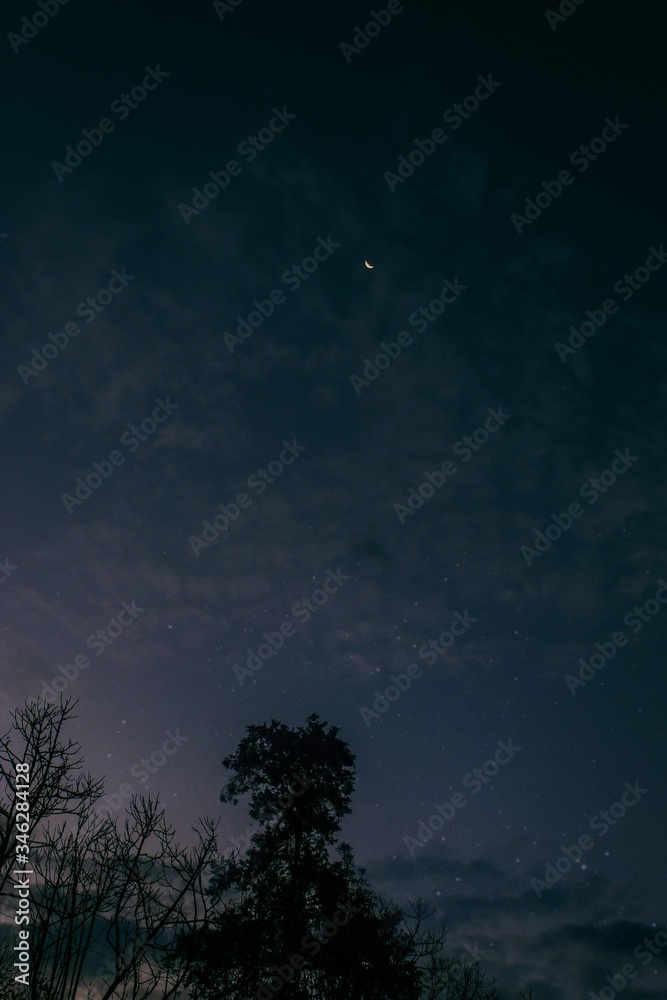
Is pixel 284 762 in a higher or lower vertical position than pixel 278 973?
higher

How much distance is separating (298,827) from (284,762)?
102 inches

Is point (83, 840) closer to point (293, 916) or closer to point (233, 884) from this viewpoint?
point (293, 916)

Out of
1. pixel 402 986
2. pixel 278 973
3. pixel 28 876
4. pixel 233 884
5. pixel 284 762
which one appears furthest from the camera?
pixel 284 762

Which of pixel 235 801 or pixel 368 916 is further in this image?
pixel 235 801

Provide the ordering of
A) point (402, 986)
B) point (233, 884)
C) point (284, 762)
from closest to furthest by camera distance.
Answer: point (402, 986) → point (233, 884) → point (284, 762)

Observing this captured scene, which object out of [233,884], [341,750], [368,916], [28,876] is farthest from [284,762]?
[28,876]

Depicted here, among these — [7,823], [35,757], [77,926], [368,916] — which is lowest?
[368,916]

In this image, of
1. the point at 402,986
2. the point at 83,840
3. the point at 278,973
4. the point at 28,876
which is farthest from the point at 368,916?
the point at 28,876

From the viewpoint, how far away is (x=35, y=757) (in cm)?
894

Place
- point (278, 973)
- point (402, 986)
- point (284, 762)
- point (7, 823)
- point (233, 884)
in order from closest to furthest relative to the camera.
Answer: point (7, 823) → point (278, 973) → point (402, 986) → point (233, 884) → point (284, 762)

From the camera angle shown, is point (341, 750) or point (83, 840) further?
point (341, 750)

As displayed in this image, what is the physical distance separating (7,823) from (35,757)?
93 centimetres

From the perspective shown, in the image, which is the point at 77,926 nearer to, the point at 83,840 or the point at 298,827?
the point at 83,840

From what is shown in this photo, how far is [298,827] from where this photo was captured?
765 inches
